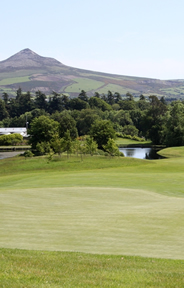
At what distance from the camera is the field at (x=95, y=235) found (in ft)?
41.4

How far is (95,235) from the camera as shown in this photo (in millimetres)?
18547

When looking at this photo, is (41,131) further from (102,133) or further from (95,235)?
(95,235)

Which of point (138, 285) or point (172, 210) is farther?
point (172, 210)

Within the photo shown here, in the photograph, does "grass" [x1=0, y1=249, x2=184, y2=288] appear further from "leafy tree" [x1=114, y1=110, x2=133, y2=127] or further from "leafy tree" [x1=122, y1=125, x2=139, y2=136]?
"leafy tree" [x1=114, y1=110, x2=133, y2=127]

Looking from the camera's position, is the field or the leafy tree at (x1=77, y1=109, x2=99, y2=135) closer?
the field

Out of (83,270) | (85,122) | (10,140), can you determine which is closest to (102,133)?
(10,140)

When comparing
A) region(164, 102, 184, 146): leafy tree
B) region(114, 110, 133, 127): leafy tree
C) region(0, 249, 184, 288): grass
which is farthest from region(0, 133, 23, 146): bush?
region(0, 249, 184, 288): grass

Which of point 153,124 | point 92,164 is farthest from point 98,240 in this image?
point 153,124

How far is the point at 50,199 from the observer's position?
2859cm

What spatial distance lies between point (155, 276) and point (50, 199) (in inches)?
659

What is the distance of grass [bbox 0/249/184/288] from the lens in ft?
38.4

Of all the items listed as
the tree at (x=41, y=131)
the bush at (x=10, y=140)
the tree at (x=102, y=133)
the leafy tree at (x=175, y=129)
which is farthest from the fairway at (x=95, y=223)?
the bush at (x=10, y=140)

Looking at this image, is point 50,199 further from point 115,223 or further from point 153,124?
point 153,124

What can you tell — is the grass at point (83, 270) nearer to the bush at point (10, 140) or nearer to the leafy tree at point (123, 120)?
the bush at point (10, 140)
